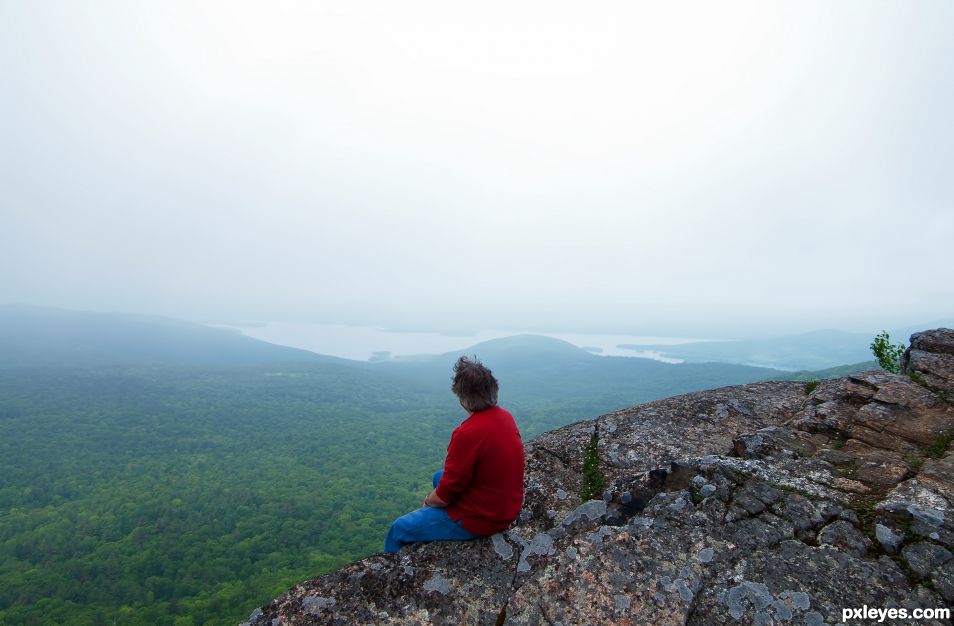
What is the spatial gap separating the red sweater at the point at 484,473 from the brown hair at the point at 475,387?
5.1 inches

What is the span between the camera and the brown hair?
5828mm

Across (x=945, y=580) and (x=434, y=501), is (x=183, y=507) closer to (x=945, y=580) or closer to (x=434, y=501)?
(x=434, y=501)

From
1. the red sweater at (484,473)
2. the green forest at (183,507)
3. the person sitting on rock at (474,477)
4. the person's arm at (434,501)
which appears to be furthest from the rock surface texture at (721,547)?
the green forest at (183,507)

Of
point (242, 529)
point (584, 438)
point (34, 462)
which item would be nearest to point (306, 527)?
point (242, 529)

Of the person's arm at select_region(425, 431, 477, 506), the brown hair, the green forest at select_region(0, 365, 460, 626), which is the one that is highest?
the brown hair

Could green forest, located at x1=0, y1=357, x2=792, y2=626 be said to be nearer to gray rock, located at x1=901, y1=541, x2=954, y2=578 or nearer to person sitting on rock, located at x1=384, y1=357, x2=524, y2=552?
person sitting on rock, located at x1=384, y1=357, x2=524, y2=552

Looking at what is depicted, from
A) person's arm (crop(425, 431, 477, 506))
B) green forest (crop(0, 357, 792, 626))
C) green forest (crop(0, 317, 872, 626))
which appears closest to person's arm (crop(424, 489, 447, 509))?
person's arm (crop(425, 431, 477, 506))

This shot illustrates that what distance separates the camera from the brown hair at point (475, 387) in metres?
5.83

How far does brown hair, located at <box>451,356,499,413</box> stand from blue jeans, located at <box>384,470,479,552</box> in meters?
1.20

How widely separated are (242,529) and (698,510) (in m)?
94.5

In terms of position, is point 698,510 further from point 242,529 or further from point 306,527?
point 242,529

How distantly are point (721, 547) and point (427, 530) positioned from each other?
385 cm

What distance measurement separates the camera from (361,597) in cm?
526

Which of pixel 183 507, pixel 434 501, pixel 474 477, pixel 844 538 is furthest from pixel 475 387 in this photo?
pixel 183 507
